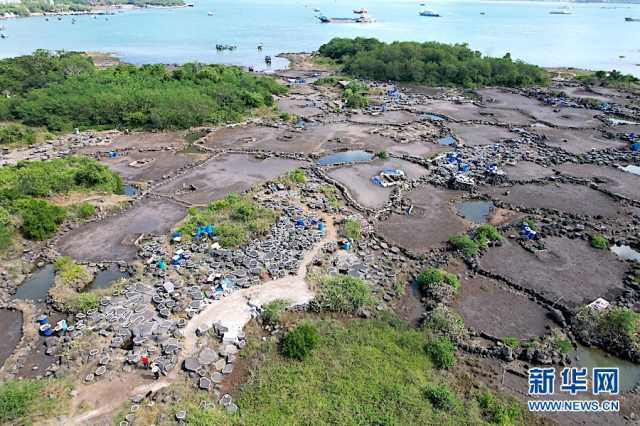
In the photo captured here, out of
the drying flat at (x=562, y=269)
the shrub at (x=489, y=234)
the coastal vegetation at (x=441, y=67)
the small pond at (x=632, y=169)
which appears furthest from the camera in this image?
the coastal vegetation at (x=441, y=67)

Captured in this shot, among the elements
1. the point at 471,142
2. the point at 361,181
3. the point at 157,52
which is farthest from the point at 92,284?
the point at 157,52

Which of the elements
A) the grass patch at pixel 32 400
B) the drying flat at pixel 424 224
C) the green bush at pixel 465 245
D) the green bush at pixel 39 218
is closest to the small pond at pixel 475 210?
the drying flat at pixel 424 224

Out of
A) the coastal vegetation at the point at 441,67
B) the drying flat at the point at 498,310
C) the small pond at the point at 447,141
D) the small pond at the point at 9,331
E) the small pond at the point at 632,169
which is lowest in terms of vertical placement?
the small pond at the point at 9,331

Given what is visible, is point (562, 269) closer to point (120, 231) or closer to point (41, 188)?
point (120, 231)

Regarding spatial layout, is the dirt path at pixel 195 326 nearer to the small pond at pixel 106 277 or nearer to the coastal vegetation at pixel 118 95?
the small pond at pixel 106 277

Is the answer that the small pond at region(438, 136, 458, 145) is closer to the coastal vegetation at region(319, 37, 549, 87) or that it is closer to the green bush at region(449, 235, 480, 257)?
the green bush at region(449, 235, 480, 257)

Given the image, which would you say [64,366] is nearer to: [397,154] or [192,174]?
[192,174]
